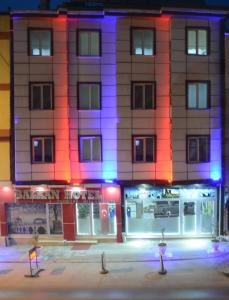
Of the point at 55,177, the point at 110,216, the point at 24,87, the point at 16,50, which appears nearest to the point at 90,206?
the point at 110,216

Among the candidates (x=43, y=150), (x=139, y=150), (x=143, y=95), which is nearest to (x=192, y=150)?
(x=139, y=150)

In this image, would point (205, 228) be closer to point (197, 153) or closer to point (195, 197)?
point (195, 197)

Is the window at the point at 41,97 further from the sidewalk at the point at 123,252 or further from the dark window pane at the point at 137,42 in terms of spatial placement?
the sidewalk at the point at 123,252

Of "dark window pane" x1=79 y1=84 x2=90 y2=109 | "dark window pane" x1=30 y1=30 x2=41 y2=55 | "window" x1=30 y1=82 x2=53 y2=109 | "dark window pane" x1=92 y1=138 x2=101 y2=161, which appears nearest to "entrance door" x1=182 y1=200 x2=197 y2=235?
"dark window pane" x1=92 y1=138 x2=101 y2=161

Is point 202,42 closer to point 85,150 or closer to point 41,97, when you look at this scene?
point 85,150

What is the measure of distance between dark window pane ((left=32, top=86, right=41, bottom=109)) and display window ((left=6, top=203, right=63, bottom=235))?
231 inches

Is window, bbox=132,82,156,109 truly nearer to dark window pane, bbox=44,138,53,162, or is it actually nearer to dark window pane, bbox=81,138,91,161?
dark window pane, bbox=81,138,91,161

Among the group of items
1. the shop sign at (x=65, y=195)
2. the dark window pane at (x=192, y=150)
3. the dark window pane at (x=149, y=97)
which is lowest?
the shop sign at (x=65, y=195)

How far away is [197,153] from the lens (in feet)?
76.9

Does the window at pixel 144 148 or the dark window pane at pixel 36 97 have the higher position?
the dark window pane at pixel 36 97

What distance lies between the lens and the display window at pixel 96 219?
2430 centimetres

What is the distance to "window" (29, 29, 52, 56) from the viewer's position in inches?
902

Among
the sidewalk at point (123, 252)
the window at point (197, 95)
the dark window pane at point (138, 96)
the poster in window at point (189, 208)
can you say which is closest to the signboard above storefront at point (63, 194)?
the sidewalk at point (123, 252)

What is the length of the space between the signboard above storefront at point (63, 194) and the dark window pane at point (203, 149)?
20.2ft
